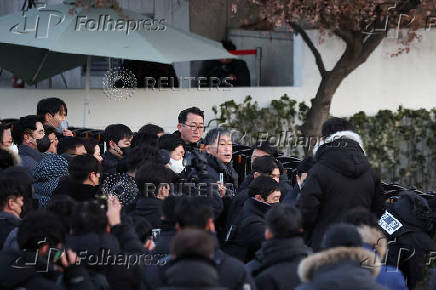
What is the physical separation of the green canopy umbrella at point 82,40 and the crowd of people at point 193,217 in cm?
263

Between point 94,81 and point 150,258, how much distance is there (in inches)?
419

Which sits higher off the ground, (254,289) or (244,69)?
(244,69)

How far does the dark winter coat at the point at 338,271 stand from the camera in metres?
4.47

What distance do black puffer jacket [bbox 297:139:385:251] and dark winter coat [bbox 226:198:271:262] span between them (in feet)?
1.00

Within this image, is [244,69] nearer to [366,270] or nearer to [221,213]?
[221,213]

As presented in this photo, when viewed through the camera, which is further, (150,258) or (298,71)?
(298,71)

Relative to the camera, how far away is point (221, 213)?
23.6 feet

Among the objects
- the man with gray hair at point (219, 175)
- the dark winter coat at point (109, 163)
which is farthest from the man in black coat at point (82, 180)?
the dark winter coat at point (109, 163)

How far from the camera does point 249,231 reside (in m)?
6.53

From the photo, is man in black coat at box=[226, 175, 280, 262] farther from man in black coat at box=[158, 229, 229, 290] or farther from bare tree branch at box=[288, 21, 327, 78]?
bare tree branch at box=[288, 21, 327, 78]

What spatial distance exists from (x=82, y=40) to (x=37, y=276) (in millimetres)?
7408

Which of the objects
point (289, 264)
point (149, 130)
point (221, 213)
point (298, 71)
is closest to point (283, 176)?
point (221, 213)

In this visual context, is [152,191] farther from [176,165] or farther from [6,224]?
[176,165]

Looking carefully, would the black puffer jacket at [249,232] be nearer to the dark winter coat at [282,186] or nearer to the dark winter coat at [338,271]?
the dark winter coat at [282,186]
